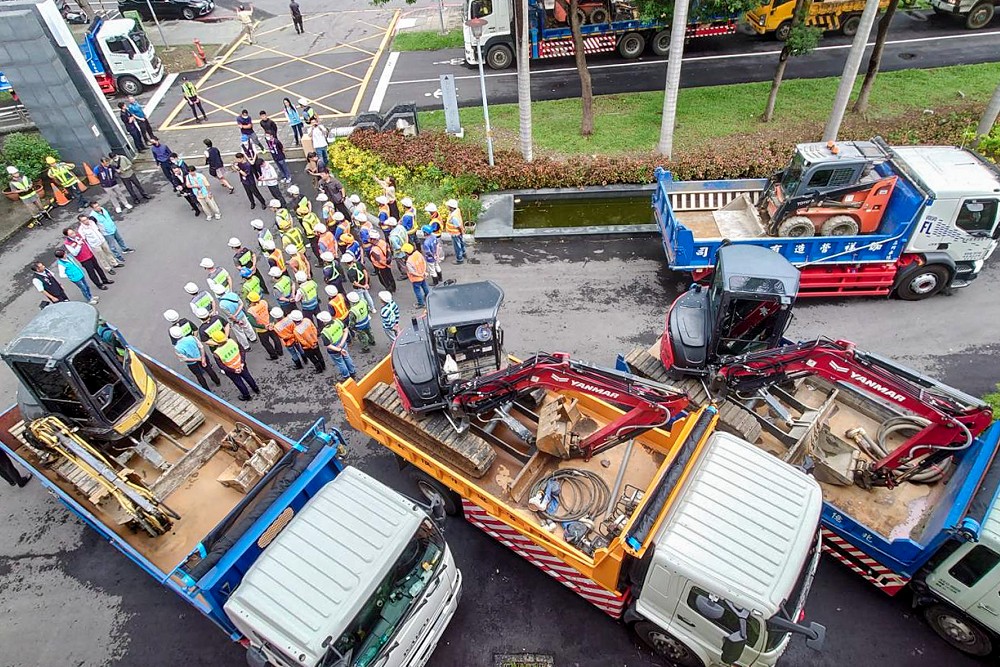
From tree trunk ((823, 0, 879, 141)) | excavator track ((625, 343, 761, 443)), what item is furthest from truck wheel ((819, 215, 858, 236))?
excavator track ((625, 343, 761, 443))

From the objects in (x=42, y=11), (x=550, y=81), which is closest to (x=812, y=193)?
(x=550, y=81)

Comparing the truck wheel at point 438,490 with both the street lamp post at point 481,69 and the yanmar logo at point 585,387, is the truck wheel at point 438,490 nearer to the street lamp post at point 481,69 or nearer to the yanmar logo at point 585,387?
the yanmar logo at point 585,387

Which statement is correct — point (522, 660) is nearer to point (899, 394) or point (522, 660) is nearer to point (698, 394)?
point (698, 394)

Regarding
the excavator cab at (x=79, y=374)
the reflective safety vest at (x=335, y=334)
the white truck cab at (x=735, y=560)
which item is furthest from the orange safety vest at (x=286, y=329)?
the white truck cab at (x=735, y=560)

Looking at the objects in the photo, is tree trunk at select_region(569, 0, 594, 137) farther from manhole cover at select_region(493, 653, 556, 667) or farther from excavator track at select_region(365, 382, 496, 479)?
manhole cover at select_region(493, 653, 556, 667)

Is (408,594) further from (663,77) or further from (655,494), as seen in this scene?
(663,77)

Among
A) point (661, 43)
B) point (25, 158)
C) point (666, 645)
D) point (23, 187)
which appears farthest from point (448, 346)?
point (661, 43)

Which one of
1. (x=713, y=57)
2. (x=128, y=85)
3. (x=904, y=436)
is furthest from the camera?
(x=128, y=85)
